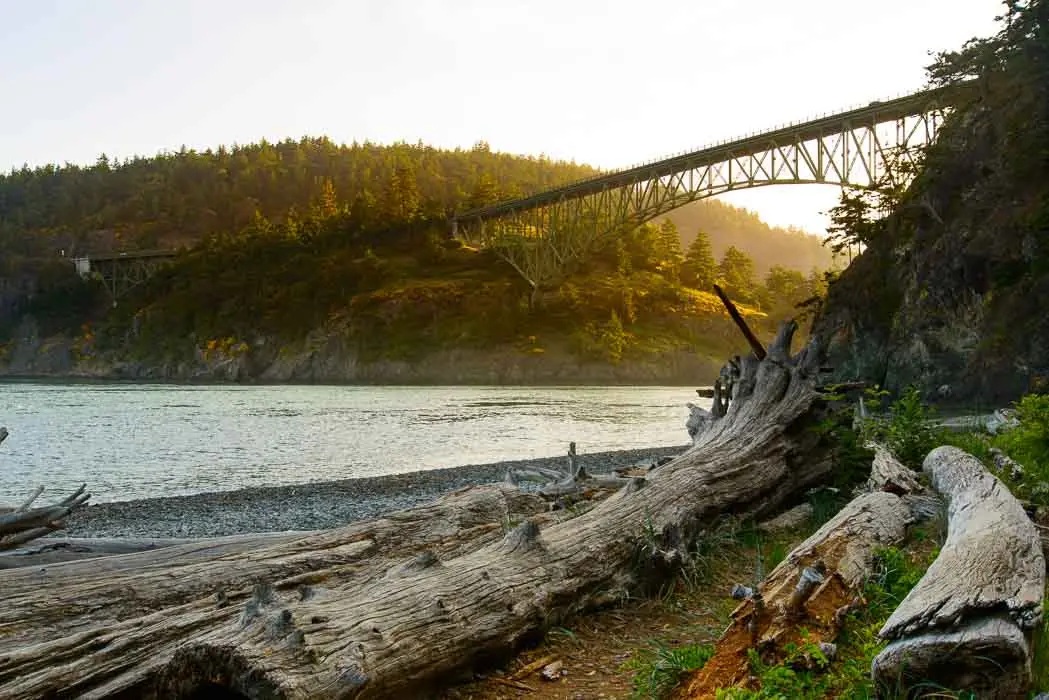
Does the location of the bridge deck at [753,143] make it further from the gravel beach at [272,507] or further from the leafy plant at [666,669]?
the leafy plant at [666,669]

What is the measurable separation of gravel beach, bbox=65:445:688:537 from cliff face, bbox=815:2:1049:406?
1458 centimetres

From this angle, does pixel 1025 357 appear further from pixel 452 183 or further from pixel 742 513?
pixel 452 183

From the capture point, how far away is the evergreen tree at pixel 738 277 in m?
101

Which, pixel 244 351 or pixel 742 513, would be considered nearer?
pixel 742 513

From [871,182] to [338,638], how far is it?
126 ft

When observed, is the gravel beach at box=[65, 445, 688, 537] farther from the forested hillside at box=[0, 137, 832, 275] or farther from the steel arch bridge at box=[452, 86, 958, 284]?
the forested hillside at box=[0, 137, 832, 275]

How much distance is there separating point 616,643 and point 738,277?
105 metres

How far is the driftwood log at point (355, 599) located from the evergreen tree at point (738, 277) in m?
96.9

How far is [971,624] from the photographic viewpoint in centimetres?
300

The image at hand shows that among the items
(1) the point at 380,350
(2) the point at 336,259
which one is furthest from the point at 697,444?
(2) the point at 336,259

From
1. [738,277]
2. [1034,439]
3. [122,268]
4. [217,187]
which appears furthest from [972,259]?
[217,187]

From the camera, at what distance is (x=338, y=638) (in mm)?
3471

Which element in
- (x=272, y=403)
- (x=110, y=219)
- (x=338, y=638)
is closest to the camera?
(x=338, y=638)

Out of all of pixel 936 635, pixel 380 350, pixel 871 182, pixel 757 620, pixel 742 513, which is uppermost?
pixel 871 182
